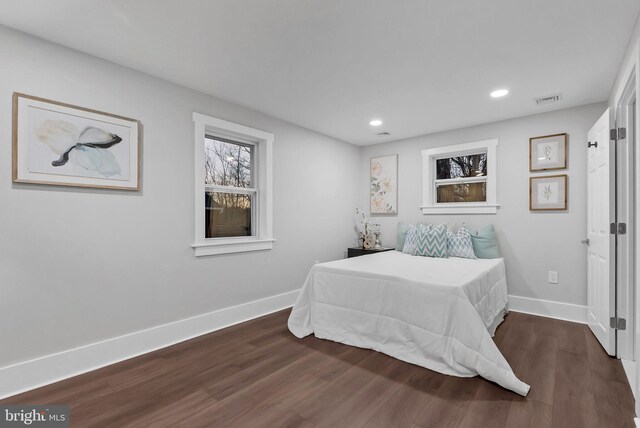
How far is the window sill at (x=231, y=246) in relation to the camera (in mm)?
3092

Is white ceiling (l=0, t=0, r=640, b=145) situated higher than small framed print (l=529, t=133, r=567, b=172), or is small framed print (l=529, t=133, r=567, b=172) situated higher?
white ceiling (l=0, t=0, r=640, b=145)

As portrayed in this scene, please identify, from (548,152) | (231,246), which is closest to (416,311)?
(231,246)

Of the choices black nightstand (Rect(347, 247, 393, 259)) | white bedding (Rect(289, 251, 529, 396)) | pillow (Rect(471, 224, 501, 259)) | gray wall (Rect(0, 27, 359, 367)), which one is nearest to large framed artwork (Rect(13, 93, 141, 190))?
gray wall (Rect(0, 27, 359, 367))

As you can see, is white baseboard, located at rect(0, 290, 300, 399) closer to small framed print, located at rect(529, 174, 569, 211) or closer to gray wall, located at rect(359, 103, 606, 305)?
gray wall, located at rect(359, 103, 606, 305)

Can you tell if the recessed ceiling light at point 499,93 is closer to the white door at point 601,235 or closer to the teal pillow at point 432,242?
the white door at point 601,235

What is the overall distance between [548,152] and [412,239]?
186cm

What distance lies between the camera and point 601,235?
2615mm

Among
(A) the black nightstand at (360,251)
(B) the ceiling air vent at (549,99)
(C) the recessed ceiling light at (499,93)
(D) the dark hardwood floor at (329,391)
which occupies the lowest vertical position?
(D) the dark hardwood floor at (329,391)

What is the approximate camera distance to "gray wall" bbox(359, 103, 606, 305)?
11.2 feet

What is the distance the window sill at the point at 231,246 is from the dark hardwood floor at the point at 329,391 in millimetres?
886

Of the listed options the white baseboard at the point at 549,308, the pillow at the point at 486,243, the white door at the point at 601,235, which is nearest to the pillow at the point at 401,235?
the pillow at the point at 486,243

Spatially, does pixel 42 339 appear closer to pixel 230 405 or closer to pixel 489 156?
pixel 230 405

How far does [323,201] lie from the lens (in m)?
4.62

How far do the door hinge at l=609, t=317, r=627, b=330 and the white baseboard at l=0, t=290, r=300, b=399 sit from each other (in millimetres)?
3267
